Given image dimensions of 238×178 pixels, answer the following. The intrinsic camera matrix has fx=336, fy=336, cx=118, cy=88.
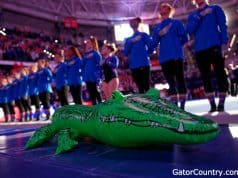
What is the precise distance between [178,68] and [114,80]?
199 cm

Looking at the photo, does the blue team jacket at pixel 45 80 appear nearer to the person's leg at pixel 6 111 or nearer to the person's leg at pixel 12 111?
the person's leg at pixel 12 111

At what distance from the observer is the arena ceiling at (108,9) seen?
23.0 meters

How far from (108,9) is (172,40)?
69.6ft

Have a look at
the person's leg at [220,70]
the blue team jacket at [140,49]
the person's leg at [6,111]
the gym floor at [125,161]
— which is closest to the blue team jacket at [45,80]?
the person's leg at [6,111]

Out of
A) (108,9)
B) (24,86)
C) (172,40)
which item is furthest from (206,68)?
(108,9)

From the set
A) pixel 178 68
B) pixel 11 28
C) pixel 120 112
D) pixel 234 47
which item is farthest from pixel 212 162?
pixel 234 47

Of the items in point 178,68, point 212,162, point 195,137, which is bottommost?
point 212,162

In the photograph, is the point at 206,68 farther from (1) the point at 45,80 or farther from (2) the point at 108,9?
(2) the point at 108,9

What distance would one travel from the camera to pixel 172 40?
15.3 ft

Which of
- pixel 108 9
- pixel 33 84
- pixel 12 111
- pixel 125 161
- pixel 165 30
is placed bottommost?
pixel 125 161

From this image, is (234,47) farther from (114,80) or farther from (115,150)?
(115,150)

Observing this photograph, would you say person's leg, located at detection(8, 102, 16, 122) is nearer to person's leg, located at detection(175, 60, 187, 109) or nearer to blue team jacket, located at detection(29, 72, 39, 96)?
blue team jacket, located at detection(29, 72, 39, 96)

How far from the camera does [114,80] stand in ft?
21.0

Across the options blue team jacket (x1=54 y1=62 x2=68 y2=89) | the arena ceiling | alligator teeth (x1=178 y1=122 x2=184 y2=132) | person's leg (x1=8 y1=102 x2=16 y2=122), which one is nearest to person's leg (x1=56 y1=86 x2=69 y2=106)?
blue team jacket (x1=54 y1=62 x2=68 y2=89)
